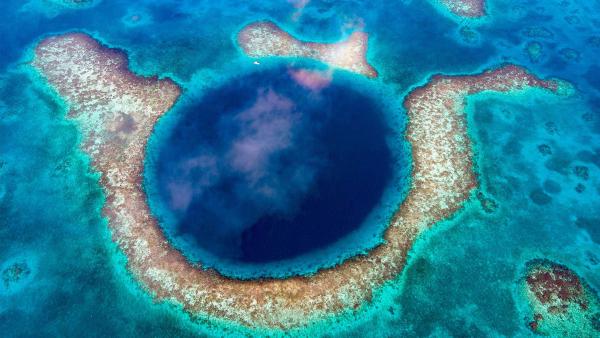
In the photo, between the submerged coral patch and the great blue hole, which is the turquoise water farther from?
the great blue hole

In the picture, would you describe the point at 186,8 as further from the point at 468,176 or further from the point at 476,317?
the point at 476,317

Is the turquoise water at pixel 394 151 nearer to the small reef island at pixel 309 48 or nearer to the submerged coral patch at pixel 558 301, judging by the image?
the submerged coral patch at pixel 558 301

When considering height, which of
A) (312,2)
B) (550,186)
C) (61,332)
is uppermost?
(312,2)

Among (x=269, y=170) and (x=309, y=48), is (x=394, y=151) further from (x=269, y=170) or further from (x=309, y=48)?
(x=309, y=48)

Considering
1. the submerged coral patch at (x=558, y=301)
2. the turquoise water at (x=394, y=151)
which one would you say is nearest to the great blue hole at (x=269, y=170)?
the turquoise water at (x=394, y=151)

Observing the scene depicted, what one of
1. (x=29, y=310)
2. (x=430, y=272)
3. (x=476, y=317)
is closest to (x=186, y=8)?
(x=29, y=310)

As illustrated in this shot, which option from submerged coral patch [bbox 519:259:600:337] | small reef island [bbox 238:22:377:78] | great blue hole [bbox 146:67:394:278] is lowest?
submerged coral patch [bbox 519:259:600:337]

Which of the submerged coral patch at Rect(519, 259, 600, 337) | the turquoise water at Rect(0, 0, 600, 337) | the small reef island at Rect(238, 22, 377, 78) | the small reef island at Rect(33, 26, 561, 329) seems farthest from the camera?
the small reef island at Rect(238, 22, 377, 78)

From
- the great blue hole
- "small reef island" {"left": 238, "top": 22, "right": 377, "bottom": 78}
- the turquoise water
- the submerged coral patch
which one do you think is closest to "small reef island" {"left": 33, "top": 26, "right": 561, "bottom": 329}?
"small reef island" {"left": 238, "top": 22, "right": 377, "bottom": 78}
